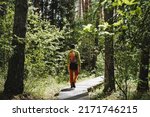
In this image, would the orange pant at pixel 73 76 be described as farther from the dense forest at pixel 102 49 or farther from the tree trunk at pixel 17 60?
the tree trunk at pixel 17 60

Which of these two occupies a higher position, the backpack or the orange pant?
the backpack

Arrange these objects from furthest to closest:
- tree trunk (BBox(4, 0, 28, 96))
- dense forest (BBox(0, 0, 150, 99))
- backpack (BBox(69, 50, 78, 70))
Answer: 1. backpack (BBox(69, 50, 78, 70))
2. tree trunk (BBox(4, 0, 28, 96))
3. dense forest (BBox(0, 0, 150, 99))

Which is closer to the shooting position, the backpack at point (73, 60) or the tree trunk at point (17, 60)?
the tree trunk at point (17, 60)

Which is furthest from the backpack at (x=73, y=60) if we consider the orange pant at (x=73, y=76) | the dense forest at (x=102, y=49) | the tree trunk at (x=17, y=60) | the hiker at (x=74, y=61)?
the tree trunk at (x=17, y=60)

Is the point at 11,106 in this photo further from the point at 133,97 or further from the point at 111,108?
the point at 133,97

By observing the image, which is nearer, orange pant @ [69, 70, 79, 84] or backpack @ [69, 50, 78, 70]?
backpack @ [69, 50, 78, 70]

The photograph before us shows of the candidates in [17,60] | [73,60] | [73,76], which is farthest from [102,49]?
[73,76]

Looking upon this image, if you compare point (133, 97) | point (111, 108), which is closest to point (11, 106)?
point (111, 108)

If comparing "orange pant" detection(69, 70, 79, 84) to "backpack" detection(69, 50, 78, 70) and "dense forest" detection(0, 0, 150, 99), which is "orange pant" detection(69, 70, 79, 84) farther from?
"dense forest" detection(0, 0, 150, 99)

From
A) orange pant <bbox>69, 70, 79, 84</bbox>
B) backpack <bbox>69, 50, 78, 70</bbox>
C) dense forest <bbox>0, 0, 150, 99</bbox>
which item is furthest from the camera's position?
orange pant <bbox>69, 70, 79, 84</bbox>

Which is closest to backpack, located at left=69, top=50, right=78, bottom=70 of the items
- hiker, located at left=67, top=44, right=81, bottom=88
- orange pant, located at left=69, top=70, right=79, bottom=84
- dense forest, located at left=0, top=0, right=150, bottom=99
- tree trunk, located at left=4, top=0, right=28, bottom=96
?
hiker, located at left=67, top=44, right=81, bottom=88

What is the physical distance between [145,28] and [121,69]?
369 cm

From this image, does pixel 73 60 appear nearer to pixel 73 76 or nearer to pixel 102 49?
pixel 73 76

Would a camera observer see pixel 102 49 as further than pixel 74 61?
No
